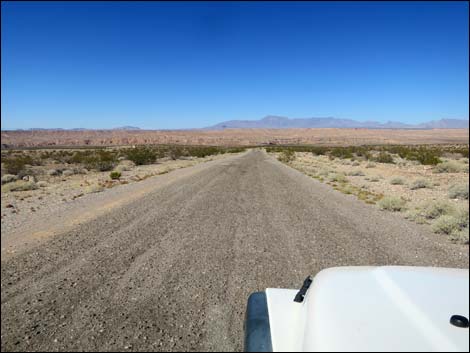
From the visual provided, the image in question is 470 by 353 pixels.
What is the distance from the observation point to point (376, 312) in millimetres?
1697

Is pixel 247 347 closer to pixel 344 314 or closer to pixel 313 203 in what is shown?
pixel 344 314

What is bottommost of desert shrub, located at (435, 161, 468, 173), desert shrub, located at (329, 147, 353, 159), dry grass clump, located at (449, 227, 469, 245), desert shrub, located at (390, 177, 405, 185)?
desert shrub, located at (329, 147, 353, 159)

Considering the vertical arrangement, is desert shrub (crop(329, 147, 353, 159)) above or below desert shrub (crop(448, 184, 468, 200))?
below

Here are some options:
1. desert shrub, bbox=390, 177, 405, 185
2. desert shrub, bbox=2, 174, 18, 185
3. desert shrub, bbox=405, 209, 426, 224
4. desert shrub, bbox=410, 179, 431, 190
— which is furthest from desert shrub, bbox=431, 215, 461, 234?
desert shrub, bbox=2, 174, 18, 185

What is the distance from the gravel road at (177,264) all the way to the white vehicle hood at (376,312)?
4.99 feet

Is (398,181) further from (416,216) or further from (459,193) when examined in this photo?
(416,216)

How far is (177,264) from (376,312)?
13.8ft

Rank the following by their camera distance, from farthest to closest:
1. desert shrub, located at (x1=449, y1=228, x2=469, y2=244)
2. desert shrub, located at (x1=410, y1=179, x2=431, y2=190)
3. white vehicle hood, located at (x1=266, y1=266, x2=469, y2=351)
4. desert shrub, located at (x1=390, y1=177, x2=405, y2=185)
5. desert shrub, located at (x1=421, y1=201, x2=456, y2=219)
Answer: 1. desert shrub, located at (x1=390, y1=177, x2=405, y2=185)
2. desert shrub, located at (x1=410, y1=179, x2=431, y2=190)
3. desert shrub, located at (x1=421, y1=201, x2=456, y2=219)
4. desert shrub, located at (x1=449, y1=228, x2=469, y2=244)
5. white vehicle hood, located at (x1=266, y1=266, x2=469, y2=351)

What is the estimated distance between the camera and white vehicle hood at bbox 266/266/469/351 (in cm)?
150

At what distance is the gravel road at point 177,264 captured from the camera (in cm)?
348

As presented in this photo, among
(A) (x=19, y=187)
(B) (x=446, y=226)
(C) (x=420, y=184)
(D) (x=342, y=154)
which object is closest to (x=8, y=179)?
(A) (x=19, y=187)

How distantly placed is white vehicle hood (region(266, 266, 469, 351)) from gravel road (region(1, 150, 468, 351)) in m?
1.52

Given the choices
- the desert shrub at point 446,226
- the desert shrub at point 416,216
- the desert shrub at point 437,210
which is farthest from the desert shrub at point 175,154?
the desert shrub at point 446,226

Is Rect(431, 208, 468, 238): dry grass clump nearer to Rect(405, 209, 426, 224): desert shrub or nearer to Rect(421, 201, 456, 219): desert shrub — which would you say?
Rect(405, 209, 426, 224): desert shrub
